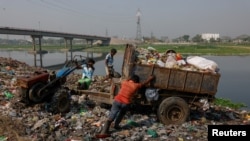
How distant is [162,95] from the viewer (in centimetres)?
776

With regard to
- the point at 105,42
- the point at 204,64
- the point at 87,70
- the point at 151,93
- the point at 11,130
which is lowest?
the point at 105,42

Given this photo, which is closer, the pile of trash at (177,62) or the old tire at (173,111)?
the old tire at (173,111)

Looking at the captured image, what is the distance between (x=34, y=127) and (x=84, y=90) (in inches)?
79.3

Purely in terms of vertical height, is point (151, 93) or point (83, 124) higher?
point (151, 93)

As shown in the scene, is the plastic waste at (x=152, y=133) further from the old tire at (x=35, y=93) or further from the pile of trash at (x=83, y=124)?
the old tire at (x=35, y=93)

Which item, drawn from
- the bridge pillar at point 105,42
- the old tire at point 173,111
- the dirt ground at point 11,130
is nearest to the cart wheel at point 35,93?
the dirt ground at point 11,130

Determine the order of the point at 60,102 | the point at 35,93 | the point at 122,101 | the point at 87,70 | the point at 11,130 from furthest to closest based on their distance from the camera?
the point at 87,70 < the point at 60,102 < the point at 35,93 < the point at 122,101 < the point at 11,130

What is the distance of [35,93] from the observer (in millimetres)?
7867

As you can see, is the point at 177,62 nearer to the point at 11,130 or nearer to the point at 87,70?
the point at 87,70

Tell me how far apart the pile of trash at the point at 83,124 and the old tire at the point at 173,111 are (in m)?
0.15

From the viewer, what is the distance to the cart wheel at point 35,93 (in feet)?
25.5

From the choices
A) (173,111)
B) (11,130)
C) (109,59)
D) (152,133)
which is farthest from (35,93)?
(109,59)

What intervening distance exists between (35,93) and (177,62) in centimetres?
352

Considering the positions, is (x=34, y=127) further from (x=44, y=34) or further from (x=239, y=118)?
(x=44, y=34)
